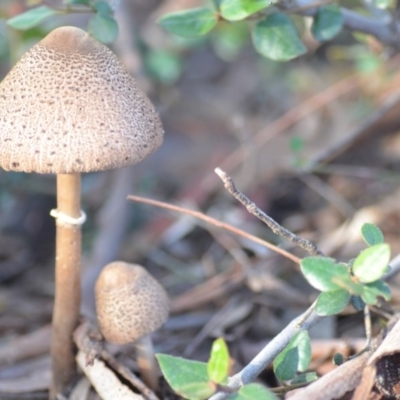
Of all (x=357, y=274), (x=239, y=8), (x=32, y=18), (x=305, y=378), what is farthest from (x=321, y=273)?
(x=32, y=18)

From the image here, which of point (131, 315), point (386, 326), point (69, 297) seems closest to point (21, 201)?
point (69, 297)

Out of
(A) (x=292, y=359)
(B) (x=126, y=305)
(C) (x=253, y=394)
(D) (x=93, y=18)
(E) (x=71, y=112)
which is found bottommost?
(B) (x=126, y=305)

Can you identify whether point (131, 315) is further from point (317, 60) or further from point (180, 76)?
point (317, 60)

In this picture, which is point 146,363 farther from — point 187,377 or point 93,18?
point 93,18

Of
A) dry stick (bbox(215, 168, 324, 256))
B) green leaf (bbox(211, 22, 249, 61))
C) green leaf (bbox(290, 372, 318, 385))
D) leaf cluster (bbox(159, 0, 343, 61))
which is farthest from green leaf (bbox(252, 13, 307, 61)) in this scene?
green leaf (bbox(211, 22, 249, 61))

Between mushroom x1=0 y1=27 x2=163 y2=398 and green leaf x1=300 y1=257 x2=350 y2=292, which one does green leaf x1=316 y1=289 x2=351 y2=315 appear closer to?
green leaf x1=300 y1=257 x2=350 y2=292
